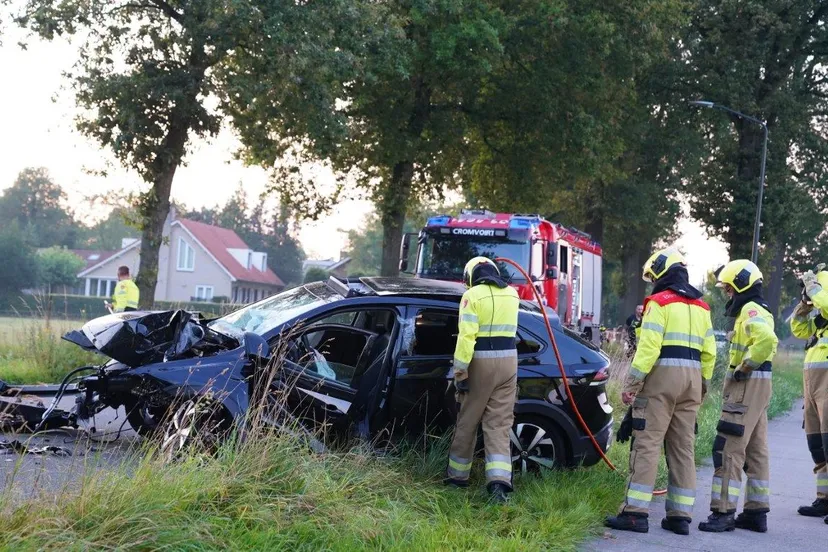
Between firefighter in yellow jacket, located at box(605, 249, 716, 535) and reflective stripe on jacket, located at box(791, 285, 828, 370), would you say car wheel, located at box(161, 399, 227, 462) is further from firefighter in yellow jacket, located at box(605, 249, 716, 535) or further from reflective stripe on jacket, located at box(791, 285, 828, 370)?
reflective stripe on jacket, located at box(791, 285, 828, 370)

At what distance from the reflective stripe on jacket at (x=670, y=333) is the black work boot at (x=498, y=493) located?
123 cm

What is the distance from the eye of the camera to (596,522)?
7203mm

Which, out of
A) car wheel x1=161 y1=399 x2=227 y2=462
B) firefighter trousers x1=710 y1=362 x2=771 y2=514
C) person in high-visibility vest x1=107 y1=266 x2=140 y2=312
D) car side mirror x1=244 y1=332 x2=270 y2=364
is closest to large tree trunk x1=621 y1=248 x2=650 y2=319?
person in high-visibility vest x1=107 y1=266 x2=140 y2=312

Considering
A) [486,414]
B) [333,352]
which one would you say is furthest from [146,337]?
[486,414]

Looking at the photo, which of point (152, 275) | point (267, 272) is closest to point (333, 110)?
point (152, 275)

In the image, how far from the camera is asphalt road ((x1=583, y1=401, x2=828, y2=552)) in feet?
22.7

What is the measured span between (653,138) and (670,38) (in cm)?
373

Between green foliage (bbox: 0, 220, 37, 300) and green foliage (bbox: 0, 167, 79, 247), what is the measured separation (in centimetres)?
3422

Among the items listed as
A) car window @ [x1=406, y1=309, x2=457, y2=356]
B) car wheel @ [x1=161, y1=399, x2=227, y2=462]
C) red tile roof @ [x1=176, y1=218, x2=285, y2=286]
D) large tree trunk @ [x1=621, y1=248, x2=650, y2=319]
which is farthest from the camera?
red tile roof @ [x1=176, y1=218, x2=285, y2=286]

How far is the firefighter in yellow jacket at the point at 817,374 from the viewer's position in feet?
27.7

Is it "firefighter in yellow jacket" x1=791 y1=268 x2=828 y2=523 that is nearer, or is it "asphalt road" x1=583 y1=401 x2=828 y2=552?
"asphalt road" x1=583 y1=401 x2=828 y2=552

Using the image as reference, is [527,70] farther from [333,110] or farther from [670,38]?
[333,110]

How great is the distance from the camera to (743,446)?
764 centimetres

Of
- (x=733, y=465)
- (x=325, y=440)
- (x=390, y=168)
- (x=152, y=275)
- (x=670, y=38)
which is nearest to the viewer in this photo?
(x=325, y=440)
